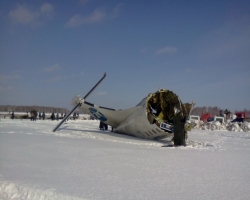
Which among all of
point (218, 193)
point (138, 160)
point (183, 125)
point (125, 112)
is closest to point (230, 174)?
point (218, 193)

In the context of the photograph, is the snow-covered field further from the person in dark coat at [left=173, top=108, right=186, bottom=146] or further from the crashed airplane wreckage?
the crashed airplane wreckage

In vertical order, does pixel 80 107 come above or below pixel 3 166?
above

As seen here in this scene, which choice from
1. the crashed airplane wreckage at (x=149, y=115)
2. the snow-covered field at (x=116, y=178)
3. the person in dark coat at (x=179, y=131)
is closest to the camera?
the snow-covered field at (x=116, y=178)

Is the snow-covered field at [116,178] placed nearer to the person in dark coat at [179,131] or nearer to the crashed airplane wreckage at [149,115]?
the person in dark coat at [179,131]

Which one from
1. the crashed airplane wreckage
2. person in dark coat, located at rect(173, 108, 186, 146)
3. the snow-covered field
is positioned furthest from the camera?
the crashed airplane wreckage

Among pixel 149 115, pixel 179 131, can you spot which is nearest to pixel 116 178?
pixel 179 131

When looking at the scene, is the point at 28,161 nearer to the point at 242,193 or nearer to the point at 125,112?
the point at 242,193

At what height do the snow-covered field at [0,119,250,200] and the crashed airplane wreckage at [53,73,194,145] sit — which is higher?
the crashed airplane wreckage at [53,73,194,145]

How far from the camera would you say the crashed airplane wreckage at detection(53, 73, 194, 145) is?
44.0 feet

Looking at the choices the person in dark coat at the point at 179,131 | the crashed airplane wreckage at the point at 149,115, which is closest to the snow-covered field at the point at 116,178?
the person in dark coat at the point at 179,131

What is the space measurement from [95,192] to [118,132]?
13.4 metres

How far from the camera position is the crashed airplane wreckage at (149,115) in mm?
13406

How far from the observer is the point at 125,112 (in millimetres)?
16703

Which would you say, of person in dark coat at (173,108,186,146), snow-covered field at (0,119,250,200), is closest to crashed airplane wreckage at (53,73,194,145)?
person in dark coat at (173,108,186,146)
